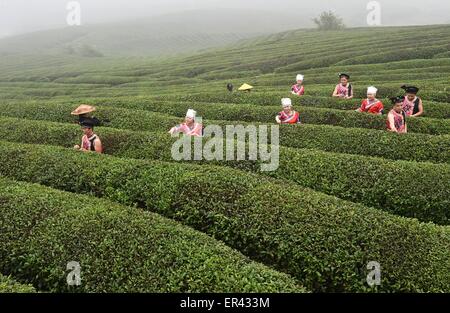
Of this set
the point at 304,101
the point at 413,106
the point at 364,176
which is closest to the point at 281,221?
the point at 364,176

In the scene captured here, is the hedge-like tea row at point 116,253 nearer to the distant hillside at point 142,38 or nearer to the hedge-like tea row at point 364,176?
the hedge-like tea row at point 364,176

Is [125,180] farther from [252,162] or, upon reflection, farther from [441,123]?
[441,123]

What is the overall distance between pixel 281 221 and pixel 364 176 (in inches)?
164

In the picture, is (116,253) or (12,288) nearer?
(12,288)

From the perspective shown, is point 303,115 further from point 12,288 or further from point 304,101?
point 12,288

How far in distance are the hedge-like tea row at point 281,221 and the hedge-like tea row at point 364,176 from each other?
5.11ft

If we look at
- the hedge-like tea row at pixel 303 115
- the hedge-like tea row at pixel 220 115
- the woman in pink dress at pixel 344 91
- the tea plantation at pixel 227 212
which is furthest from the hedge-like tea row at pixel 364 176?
the woman in pink dress at pixel 344 91

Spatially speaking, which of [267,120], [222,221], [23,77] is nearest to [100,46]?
[23,77]

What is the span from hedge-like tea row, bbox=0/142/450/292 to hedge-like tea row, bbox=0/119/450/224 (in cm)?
156

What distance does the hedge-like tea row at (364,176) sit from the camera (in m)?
12.6

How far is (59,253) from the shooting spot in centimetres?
973

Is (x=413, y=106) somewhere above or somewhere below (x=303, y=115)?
above

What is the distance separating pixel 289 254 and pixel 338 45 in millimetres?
52348

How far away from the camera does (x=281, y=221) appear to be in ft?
35.3
